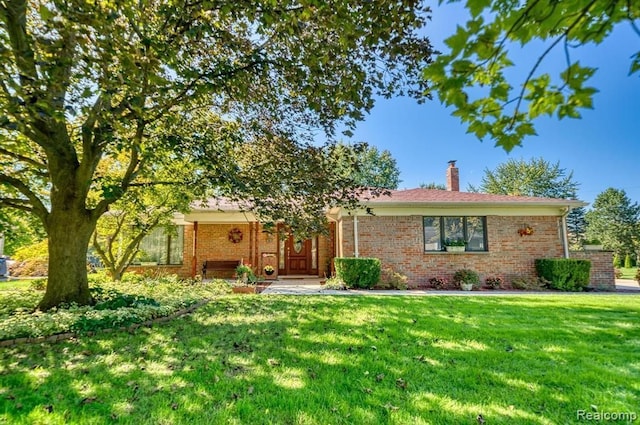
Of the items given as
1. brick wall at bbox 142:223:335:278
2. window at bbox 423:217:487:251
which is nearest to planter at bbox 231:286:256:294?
brick wall at bbox 142:223:335:278

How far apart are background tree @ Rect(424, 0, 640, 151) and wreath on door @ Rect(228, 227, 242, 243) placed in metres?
13.6

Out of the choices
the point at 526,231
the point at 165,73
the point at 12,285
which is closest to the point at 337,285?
the point at 526,231

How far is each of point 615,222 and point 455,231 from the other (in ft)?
107

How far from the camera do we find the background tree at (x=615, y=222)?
29359 mm

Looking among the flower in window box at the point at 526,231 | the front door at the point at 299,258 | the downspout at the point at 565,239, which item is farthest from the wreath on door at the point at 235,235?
the downspout at the point at 565,239

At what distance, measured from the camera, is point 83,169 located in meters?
5.98

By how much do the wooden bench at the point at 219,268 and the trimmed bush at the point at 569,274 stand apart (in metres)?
12.2

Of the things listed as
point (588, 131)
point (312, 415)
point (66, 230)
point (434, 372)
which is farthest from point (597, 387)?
point (588, 131)

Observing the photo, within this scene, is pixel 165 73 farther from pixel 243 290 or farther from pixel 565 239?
pixel 565 239

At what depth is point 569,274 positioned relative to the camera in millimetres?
10758

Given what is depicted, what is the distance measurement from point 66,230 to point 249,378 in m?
5.13

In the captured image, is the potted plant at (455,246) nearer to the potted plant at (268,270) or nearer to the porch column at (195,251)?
the potted plant at (268,270)

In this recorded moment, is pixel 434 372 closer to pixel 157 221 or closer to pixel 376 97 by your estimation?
pixel 376 97

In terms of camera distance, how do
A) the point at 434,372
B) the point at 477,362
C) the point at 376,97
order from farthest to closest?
1. the point at 376,97
2. the point at 477,362
3. the point at 434,372
